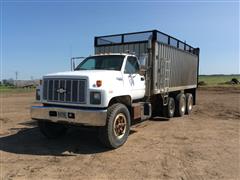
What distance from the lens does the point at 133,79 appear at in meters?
7.75

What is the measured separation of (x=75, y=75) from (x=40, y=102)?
1465mm

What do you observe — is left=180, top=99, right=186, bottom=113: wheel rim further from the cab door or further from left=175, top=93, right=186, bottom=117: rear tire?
the cab door

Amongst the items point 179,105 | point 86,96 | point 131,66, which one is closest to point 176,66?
point 179,105

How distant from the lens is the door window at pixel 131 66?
771 cm

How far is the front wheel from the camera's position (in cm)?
634

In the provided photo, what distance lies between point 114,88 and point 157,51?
3.32 metres

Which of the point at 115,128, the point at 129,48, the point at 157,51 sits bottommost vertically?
the point at 115,128

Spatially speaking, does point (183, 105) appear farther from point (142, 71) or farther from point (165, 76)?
point (142, 71)

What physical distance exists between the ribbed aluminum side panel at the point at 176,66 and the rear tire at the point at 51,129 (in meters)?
3.47

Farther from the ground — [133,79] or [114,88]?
[133,79]

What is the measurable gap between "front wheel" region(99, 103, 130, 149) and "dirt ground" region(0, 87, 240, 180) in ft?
0.71

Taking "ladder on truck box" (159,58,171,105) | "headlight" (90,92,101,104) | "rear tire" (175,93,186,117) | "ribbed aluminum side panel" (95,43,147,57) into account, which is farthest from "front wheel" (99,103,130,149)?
"rear tire" (175,93,186,117)

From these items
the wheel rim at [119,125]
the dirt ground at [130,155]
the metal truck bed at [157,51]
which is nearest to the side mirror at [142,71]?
the metal truck bed at [157,51]

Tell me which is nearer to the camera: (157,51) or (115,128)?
(115,128)
